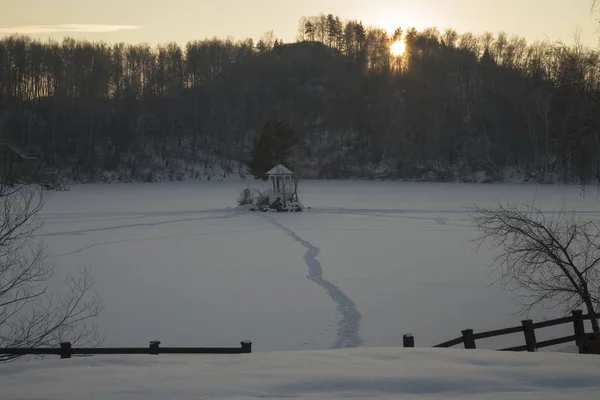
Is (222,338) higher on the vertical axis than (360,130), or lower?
lower

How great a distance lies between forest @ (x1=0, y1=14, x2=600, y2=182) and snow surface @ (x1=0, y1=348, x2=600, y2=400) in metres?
72.8

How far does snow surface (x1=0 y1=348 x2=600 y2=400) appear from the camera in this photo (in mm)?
5805

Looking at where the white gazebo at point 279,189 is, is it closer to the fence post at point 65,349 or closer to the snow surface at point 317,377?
the fence post at point 65,349

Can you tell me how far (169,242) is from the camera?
80.8ft

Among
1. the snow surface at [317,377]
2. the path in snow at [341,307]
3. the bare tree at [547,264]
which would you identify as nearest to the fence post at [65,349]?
the snow surface at [317,377]

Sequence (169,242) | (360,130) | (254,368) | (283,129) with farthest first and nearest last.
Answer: (360,130) < (283,129) < (169,242) < (254,368)

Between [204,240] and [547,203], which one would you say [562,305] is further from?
[547,203]

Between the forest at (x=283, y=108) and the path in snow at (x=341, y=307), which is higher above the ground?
the forest at (x=283, y=108)

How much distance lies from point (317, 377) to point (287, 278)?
36.0 ft

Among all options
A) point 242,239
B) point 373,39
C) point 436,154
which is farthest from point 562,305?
point 373,39

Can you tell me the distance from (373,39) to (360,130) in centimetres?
2970

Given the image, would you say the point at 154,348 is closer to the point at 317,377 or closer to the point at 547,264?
the point at 317,377

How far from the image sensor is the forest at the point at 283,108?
90875mm

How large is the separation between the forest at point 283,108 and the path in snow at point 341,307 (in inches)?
2375
